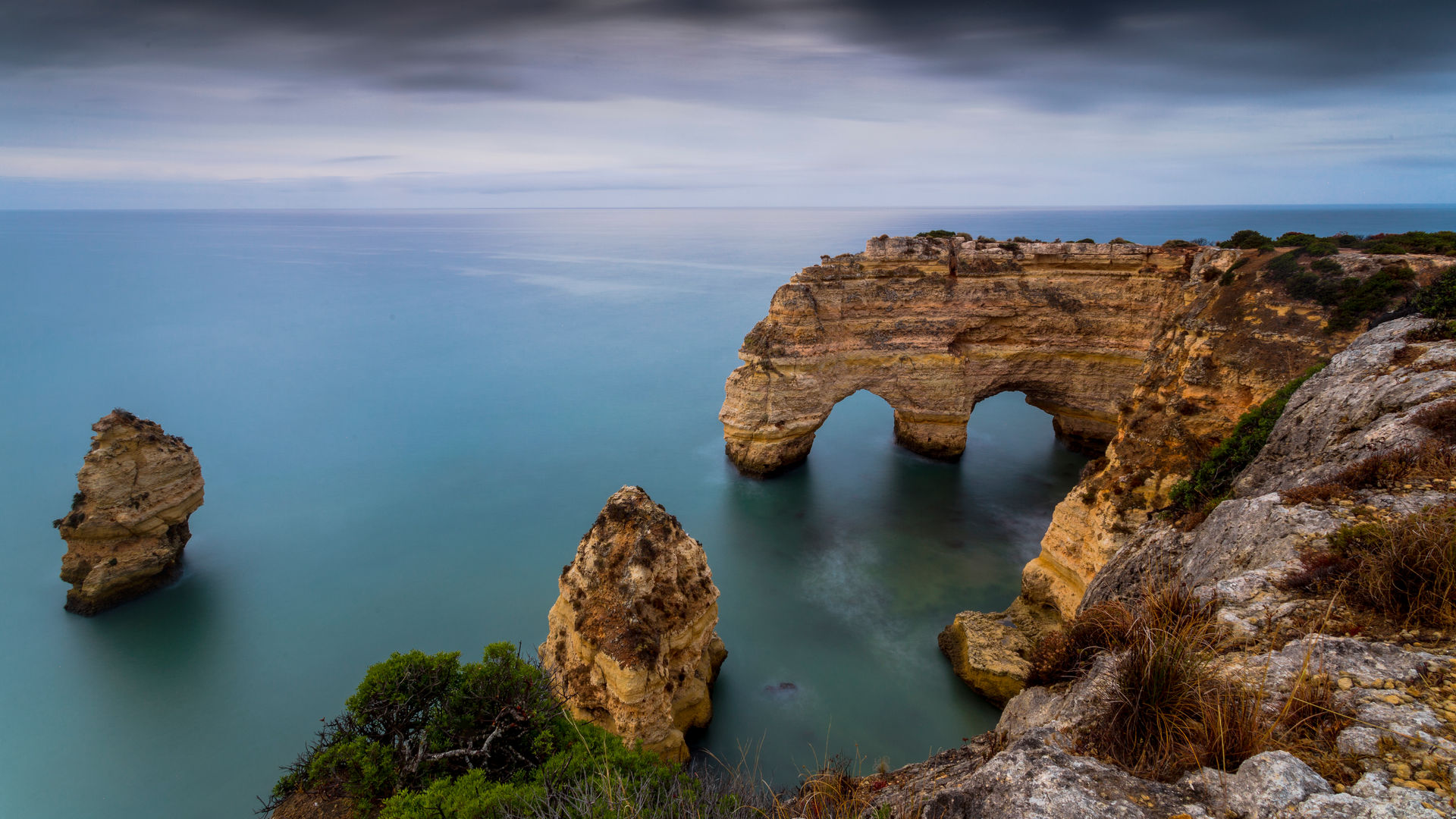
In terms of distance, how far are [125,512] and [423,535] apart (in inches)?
309

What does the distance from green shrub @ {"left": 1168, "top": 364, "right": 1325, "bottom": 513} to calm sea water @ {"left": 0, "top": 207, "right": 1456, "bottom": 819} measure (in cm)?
722

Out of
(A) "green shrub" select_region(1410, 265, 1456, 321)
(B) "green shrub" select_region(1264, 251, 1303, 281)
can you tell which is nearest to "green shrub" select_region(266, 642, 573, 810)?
(A) "green shrub" select_region(1410, 265, 1456, 321)

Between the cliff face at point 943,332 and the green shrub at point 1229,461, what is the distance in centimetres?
1418

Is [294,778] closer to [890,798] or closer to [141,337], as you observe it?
[890,798]

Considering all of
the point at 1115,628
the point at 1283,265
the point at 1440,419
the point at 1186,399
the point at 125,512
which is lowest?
the point at 125,512

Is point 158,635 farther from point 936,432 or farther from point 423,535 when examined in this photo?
point 936,432

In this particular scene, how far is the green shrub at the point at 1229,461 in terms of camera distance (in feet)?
29.5

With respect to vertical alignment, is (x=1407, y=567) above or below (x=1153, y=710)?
above

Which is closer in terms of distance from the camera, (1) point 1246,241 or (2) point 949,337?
(1) point 1246,241

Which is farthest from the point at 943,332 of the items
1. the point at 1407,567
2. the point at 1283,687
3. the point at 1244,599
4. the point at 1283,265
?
the point at 1283,687

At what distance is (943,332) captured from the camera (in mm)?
24297

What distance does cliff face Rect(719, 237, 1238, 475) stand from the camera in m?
23.3

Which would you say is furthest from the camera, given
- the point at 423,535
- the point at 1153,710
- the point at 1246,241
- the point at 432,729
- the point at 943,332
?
the point at 943,332

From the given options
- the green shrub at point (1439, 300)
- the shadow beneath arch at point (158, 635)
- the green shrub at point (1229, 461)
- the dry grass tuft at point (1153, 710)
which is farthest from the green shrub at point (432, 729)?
the green shrub at point (1439, 300)
